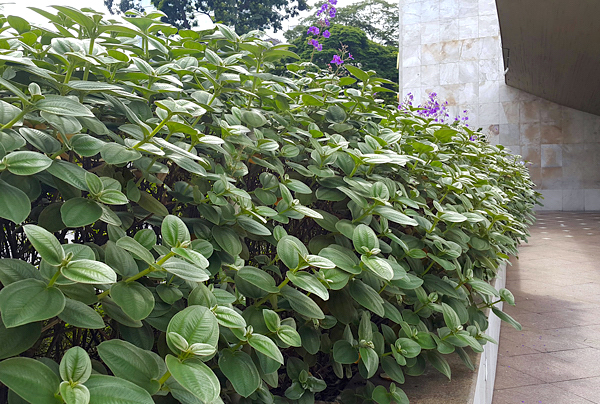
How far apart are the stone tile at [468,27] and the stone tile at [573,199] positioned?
194 inches

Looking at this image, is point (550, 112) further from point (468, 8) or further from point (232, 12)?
point (232, 12)

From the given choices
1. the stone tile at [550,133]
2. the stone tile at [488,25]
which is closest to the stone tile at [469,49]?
the stone tile at [488,25]

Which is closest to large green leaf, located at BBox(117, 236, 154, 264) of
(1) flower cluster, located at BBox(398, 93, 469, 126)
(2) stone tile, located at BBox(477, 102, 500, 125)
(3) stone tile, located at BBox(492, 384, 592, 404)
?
(1) flower cluster, located at BBox(398, 93, 469, 126)

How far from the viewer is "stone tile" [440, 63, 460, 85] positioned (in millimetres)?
12703

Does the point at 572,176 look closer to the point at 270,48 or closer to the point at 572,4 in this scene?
the point at 572,4

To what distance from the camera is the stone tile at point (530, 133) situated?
12.2 meters

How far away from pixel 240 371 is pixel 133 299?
0.75 ft

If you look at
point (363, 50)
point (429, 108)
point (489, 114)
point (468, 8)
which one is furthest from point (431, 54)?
point (363, 50)

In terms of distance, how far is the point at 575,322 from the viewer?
321 centimetres

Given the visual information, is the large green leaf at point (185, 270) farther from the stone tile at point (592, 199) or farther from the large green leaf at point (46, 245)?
the stone tile at point (592, 199)

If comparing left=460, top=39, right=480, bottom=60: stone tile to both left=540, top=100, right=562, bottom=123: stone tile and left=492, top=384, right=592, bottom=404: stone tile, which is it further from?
left=492, top=384, right=592, bottom=404: stone tile

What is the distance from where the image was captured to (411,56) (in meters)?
13.1

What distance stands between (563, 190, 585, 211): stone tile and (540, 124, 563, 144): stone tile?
1.38 metres

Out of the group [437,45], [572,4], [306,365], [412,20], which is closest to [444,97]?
[437,45]
